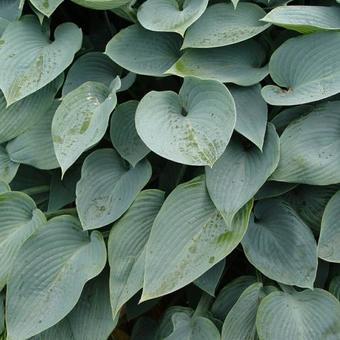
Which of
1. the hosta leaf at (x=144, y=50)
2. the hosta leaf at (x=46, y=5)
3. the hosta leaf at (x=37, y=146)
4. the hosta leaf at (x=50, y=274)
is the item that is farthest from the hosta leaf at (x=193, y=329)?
the hosta leaf at (x=46, y=5)

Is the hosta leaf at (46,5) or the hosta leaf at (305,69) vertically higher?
the hosta leaf at (46,5)

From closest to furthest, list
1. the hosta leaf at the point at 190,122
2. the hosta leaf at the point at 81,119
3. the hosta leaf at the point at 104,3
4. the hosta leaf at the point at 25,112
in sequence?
the hosta leaf at the point at 190,122, the hosta leaf at the point at 81,119, the hosta leaf at the point at 104,3, the hosta leaf at the point at 25,112

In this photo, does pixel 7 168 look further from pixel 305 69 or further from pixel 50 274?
pixel 305 69

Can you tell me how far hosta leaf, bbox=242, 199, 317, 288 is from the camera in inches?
61.6

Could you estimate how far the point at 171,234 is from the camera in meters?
1.53

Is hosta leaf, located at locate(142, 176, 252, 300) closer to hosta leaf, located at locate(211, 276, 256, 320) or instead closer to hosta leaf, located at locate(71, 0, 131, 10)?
hosta leaf, located at locate(211, 276, 256, 320)

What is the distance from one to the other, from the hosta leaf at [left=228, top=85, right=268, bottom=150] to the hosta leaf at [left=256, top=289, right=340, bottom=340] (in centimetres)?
35

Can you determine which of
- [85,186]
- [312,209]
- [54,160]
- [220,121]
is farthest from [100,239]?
[312,209]

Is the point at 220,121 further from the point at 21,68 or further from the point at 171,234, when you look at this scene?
the point at 21,68

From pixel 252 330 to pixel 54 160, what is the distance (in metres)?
0.63

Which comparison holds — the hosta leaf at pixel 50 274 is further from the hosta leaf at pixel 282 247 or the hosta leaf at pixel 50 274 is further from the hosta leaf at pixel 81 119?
the hosta leaf at pixel 282 247

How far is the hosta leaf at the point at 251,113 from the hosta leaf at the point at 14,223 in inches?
20.1

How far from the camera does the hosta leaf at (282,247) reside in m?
1.57

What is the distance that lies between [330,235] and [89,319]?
0.59 meters
